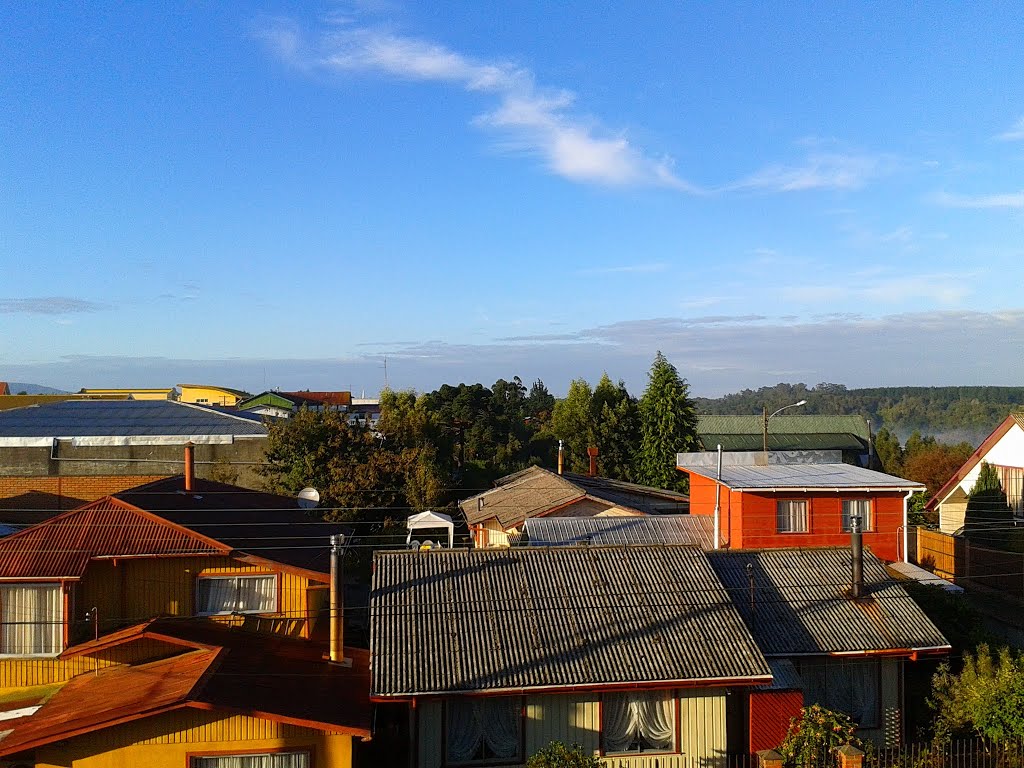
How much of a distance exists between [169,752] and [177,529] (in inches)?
251

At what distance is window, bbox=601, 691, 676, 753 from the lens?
13898mm

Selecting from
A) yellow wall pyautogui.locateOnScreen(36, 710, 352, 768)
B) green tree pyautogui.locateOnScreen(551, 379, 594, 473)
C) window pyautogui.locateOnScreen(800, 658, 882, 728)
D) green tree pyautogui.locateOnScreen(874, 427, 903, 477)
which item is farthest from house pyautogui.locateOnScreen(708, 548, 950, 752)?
green tree pyautogui.locateOnScreen(874, 427, 903, 477)

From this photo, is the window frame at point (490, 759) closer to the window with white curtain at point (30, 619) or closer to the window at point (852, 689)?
the window at point (852, 689)

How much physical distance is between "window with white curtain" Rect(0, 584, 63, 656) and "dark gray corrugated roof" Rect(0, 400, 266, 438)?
24.3 m

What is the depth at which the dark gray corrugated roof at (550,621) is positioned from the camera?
13508 millimetres

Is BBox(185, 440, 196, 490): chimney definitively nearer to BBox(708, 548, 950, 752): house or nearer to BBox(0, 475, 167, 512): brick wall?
BBox(0, 475, 167, 512): brick wall

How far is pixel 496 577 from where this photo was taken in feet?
51.9

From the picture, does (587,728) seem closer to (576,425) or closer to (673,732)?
→ (673,732)

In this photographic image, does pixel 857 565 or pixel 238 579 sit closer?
pixel 857 565

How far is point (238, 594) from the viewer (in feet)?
60.0

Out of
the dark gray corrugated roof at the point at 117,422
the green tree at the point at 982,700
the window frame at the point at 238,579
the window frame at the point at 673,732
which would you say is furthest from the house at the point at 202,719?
the dark gray corrugated roof at the point at 117,422

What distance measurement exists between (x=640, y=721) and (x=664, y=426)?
37.8m

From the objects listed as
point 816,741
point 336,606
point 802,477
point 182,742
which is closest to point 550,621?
point 336,606

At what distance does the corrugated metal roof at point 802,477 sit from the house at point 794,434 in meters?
33.6
